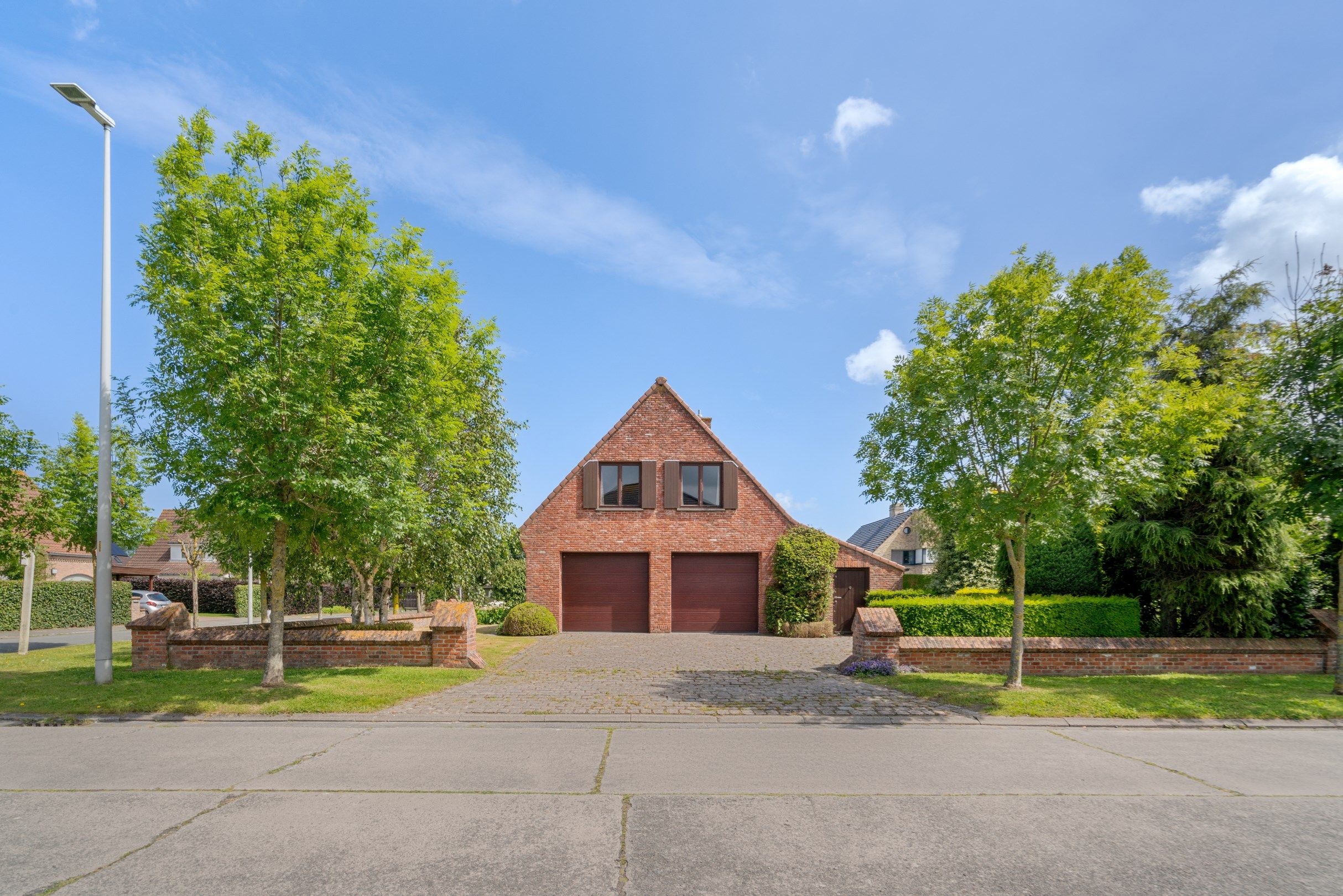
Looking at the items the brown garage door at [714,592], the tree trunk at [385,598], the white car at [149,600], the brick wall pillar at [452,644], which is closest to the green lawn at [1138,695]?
the brick wall pillar at [452,644]

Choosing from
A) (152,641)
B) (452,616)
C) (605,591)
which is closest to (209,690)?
(152,641)

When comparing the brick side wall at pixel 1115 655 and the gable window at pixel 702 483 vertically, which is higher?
the gable window at pixel 702 483

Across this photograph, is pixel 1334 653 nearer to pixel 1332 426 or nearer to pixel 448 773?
pixel 1332 426

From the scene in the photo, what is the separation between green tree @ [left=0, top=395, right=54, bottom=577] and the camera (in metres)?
14.7

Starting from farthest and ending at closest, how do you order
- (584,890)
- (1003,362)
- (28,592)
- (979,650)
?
1. (28,592)
2. (979,650)
3. (1003,362)
4. (584,890)

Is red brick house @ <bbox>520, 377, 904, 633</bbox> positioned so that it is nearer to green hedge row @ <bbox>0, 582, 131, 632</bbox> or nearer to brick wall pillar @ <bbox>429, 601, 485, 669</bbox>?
A: brick wall pillar @ <bbox>429, 601, 485, 669</bbox>

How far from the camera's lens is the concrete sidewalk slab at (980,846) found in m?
4.42

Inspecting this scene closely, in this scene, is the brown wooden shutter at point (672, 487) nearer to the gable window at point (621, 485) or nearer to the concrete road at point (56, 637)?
the gable window at point (621, 485)

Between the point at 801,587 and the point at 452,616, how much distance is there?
39.1 feet

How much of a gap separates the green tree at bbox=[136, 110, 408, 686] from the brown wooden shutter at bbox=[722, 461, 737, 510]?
46.0ft

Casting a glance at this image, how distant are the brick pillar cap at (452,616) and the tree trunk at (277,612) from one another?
2.81m

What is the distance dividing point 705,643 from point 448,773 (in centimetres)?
1332

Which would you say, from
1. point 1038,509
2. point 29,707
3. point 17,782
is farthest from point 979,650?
point 29,707

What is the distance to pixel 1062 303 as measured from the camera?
1108 centimetres
